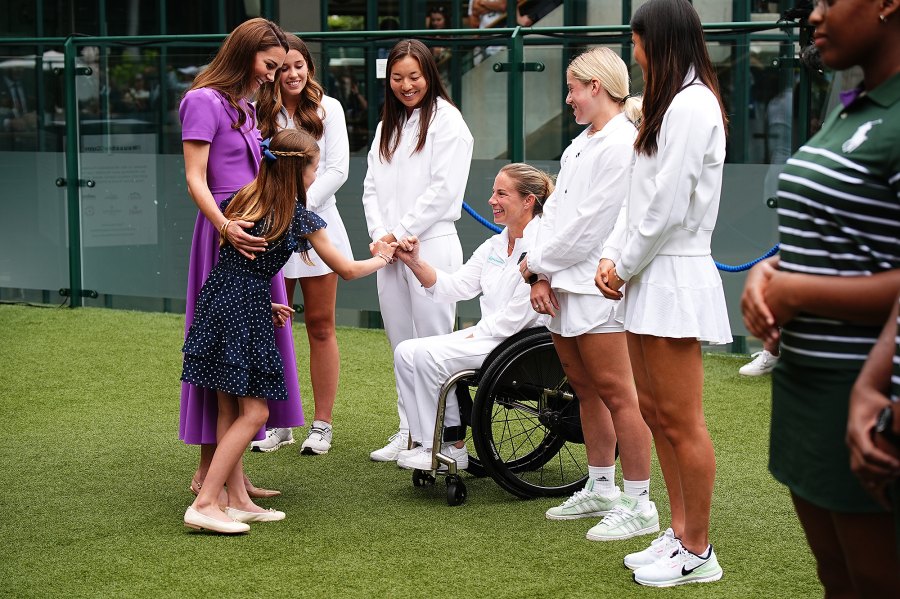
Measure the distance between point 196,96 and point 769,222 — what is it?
4.44 meters

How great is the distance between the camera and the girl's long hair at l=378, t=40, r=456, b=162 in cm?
495

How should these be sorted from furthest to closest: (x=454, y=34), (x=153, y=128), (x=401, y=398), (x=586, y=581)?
(x=153, y=128) → (x=454, y=34) → (x=401, y=398) → (x=586, y=581)

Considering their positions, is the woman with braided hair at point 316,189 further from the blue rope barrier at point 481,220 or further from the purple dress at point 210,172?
the blue rope barrier at point 481,220

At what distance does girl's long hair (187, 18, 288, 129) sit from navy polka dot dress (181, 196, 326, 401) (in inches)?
22.0

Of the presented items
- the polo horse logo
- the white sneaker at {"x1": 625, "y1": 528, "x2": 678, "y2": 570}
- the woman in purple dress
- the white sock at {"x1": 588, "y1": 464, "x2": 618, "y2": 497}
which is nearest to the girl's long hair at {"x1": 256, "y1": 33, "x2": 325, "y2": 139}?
the woman in purple dress

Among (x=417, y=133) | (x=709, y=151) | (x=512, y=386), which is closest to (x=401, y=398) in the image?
(x=512, y=386)

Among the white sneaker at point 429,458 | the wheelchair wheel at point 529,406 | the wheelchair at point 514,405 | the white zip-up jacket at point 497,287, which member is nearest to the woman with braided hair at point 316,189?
the white zip-up jacket at point 497,287

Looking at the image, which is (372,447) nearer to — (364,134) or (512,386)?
(512,386)

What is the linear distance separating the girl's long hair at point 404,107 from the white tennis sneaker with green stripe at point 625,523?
1.78 m

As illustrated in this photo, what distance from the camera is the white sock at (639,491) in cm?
407

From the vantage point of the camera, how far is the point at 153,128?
365 inches

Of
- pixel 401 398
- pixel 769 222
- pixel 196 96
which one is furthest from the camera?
pixel 769 222

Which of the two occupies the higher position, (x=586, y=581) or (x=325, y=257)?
(x=325, y=257)

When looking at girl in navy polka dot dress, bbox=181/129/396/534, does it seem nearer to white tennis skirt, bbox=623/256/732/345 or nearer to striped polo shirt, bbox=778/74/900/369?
→ white tennis skirt, bbox=623/256/732/345
